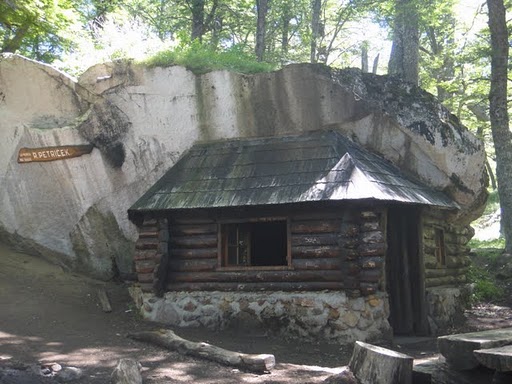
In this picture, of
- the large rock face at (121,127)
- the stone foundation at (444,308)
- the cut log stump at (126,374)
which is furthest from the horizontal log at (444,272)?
the cut log stump at (126,374)

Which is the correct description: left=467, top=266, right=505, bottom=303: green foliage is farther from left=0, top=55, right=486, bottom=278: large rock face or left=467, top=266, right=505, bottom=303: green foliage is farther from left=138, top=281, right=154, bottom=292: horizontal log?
left=138, top=281, right=154, bottom=292: horizontal log

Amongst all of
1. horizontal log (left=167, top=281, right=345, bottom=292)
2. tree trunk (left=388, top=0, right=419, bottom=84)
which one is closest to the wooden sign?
horizontal log (left=167, top=281, right=345, bottom=292)

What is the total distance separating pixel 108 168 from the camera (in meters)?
12.4

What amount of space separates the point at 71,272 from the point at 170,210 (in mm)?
3896

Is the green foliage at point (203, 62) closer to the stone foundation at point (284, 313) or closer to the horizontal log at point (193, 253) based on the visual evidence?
the horizontal log at point (193, 253)

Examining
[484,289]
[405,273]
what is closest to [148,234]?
[405,273]

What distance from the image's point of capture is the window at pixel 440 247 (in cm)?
1140

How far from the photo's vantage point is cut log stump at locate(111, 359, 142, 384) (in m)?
5.91

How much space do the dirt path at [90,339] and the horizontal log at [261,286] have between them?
83 cm

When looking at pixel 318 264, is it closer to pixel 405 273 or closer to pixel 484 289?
pixel 405 273

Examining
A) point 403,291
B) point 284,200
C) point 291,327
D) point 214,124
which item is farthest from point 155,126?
point 403,291

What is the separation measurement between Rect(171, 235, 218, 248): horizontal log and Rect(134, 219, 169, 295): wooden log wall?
0.89 feet

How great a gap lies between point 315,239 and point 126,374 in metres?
4.42

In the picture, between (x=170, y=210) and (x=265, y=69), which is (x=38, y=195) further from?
(x=265, y=69)
